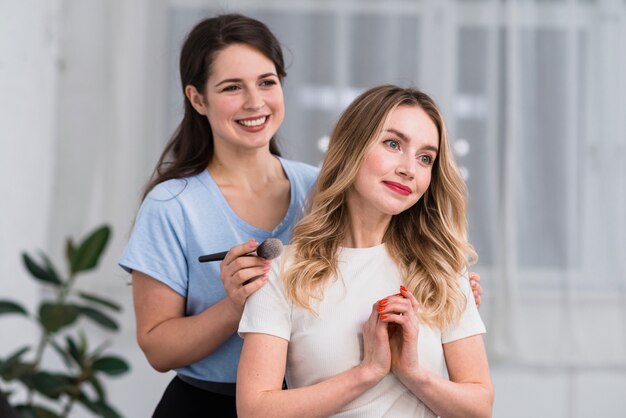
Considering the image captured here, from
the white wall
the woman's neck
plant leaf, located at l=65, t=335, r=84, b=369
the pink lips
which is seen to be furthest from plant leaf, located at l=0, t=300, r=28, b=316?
the pink lips

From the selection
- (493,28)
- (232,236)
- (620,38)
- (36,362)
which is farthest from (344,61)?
(232,236)

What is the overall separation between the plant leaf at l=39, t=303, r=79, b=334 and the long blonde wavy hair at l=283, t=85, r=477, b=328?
1.19 m

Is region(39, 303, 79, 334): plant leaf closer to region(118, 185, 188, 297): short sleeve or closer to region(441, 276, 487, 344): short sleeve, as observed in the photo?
region(118, 185, 188, 297): short sleeve

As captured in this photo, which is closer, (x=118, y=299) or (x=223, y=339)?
(x=223, y=339)

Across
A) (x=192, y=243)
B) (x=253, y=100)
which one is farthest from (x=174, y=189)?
(x=253, y=100)

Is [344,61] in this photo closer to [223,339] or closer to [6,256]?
[6,256]

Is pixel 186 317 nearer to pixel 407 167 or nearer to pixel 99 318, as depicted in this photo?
pixel 407 167

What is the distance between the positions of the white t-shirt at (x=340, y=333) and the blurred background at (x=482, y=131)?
1.88m

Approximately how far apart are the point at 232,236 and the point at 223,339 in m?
0.20

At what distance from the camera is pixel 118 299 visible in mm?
3135

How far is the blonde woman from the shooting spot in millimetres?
1214

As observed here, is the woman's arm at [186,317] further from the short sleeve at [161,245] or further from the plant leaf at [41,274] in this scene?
the plant leaf at [41,274]

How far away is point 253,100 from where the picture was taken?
1.49 metres

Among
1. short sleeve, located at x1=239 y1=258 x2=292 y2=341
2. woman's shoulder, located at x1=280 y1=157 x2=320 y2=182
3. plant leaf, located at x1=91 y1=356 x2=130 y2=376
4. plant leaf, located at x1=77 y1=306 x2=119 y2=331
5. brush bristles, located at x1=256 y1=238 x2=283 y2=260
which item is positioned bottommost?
plant leaf, located at x1=91 y1=356 x2=130 y2=376
